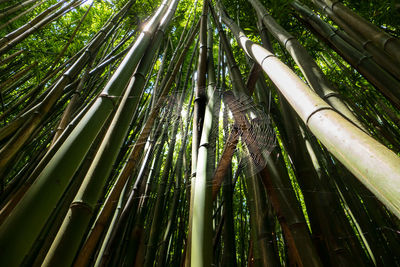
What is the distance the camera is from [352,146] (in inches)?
18.6

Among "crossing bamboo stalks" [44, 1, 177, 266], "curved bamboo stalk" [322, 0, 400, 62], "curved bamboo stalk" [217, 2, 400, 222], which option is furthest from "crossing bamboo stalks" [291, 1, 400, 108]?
"crossing bamboo stalks" [44, 1, 177, 266]

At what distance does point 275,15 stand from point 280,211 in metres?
1.92

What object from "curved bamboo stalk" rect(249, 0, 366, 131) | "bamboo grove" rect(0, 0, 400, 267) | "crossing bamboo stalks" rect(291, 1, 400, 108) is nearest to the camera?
"bamboo grove" rect(0, 0, 400, 267)

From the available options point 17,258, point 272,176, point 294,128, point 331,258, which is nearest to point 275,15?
point 294,128

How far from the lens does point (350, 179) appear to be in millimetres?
1564

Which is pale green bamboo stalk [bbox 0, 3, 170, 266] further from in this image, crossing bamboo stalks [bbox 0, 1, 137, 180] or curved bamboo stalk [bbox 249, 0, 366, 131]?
curved bamboo stalk [bbox 249, 0, 366, 131]

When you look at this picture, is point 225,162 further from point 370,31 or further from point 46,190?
point 370,31

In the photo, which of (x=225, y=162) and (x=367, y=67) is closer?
(x=225, y=162)

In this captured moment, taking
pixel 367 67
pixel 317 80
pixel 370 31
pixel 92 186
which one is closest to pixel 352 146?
pixel 317 80

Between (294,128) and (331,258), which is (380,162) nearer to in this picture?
(331,258)

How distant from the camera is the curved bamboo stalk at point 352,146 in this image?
0.41 metres

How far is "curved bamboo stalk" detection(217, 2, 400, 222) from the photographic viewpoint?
41 centimetres

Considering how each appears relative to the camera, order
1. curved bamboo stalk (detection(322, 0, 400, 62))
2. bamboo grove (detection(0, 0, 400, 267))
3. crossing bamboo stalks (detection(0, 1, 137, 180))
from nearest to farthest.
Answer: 1. bamboo grove (detection(0, 0, 400, 267))
2. crossing bamboo stalks (detection(0, 1, 137, 180))
3. curved bamboo stalk (detection(322, 0, 400, 62))

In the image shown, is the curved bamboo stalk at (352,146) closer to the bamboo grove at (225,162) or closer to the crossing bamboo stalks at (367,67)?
the bamboo grove at (225,162)
